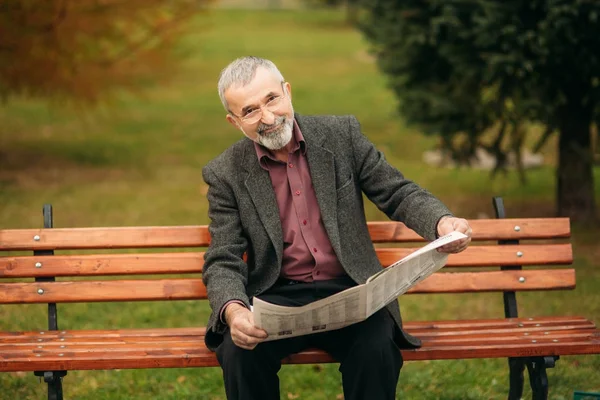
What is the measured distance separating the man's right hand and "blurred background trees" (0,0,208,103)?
6.00m

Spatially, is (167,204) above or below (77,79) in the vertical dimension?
below

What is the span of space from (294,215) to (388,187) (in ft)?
1.28

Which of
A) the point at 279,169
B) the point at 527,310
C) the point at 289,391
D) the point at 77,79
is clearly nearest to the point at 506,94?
the point at 527,310

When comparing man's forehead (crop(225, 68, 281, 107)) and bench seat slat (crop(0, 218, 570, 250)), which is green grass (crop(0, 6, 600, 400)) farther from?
man's forehead (crop(225, 68, 281, 107))

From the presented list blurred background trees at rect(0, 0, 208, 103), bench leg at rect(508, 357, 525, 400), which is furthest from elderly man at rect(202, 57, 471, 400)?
blurred background trees at rect(0, 0, 208, 103)

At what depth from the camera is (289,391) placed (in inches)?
197

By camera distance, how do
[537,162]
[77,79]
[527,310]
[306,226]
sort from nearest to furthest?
[306,226], [527,310], [77,79], [537,162]

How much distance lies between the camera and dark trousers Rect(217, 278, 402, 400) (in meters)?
3.61

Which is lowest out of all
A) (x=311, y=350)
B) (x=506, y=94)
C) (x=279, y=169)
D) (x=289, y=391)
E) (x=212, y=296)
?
(x=289, y=391)

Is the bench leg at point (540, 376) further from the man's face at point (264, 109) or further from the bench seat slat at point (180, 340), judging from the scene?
the man's face at point (264, 109)

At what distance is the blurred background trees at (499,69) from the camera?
6863 mm

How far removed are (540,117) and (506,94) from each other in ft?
0.98

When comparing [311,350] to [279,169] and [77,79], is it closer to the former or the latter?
[279,169]

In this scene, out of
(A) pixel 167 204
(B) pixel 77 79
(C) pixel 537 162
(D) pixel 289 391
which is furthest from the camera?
(C) pixel 537 162
